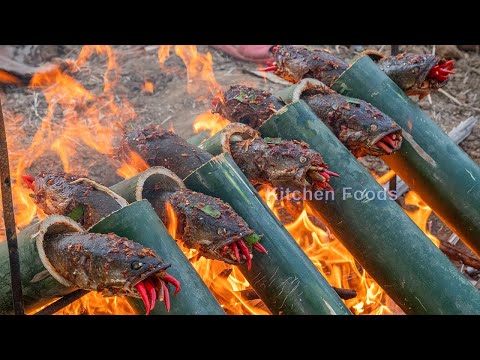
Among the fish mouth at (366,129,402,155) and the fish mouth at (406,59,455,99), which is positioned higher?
the fish mouth at (406,59,455,99)

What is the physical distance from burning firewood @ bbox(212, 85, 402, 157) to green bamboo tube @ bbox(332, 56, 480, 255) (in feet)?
0.91

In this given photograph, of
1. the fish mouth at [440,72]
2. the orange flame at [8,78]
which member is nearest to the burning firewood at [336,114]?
the fish mouth at [440,72]

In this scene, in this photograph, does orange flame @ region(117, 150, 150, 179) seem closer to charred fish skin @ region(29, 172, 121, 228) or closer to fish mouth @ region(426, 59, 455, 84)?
charred fish skin @ region(29, 172, 121, 228)

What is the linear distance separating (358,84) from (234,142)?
1115mm

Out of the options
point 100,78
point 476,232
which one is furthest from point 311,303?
point 100,78

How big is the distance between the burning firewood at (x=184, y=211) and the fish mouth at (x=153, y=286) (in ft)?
1.48

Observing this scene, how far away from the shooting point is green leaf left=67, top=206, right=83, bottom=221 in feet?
14.5

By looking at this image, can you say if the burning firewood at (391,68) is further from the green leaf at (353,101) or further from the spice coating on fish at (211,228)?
the spice coating on fish at (211,228)

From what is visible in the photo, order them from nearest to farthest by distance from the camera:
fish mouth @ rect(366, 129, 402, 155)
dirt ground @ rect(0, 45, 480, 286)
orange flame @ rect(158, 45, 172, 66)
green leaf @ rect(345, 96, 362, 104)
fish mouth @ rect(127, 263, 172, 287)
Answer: fish mouth @ rect(127, 263, 172, 287) < fish mouth @ rect(366, 129, 402, 155) < green leaf @ rect(345, 96, 362, 104) < dirt ground @ rect(0, 45, 480, 286) < orange flame @ rect(158, 45, 172, 66)

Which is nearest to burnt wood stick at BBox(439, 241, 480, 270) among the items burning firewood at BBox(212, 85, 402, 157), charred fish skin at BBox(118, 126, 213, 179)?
burning firewood at BBox(212, 85, 402, 157)

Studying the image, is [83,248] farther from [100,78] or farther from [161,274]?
[100,78]

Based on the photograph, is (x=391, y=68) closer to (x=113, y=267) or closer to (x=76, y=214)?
(x=76, y=214)

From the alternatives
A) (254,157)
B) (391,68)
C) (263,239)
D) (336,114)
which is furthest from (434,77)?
(263,239)

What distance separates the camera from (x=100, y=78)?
850 centimetres
